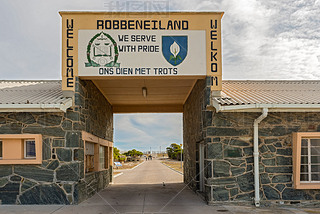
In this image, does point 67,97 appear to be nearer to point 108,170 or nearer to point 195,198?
point 195,198

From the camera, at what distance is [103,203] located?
398 inches

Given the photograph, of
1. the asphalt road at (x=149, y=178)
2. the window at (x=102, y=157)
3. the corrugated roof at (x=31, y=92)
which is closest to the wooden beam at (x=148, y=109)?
the window at (x=102, y=157)

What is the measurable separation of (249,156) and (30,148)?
6517mm

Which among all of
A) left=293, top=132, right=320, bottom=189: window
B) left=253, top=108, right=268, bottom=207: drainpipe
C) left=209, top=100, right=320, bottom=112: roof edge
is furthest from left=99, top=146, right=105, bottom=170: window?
left=293, top=132, right=320, bottom=189: window

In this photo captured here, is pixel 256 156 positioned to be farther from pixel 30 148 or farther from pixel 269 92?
pixel 30 148

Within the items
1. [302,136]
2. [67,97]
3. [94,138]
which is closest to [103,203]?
[94,138]

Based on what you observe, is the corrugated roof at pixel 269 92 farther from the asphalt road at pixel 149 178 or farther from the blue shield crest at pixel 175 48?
the asphalt road at pixel 149 178

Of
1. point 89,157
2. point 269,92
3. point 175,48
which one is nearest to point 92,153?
point 89,157

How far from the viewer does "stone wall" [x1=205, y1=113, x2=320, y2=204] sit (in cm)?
938

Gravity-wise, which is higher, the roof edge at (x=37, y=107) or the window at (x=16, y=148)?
the roof edge at (x=37, y=107)

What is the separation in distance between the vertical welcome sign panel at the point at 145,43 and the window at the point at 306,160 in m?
2.86

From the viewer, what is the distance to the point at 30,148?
9711 mm

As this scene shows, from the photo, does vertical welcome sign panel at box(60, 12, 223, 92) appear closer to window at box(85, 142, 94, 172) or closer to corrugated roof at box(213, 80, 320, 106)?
corrugated roof at box(213, 80, 320, 106)

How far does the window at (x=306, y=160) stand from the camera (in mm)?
9359
